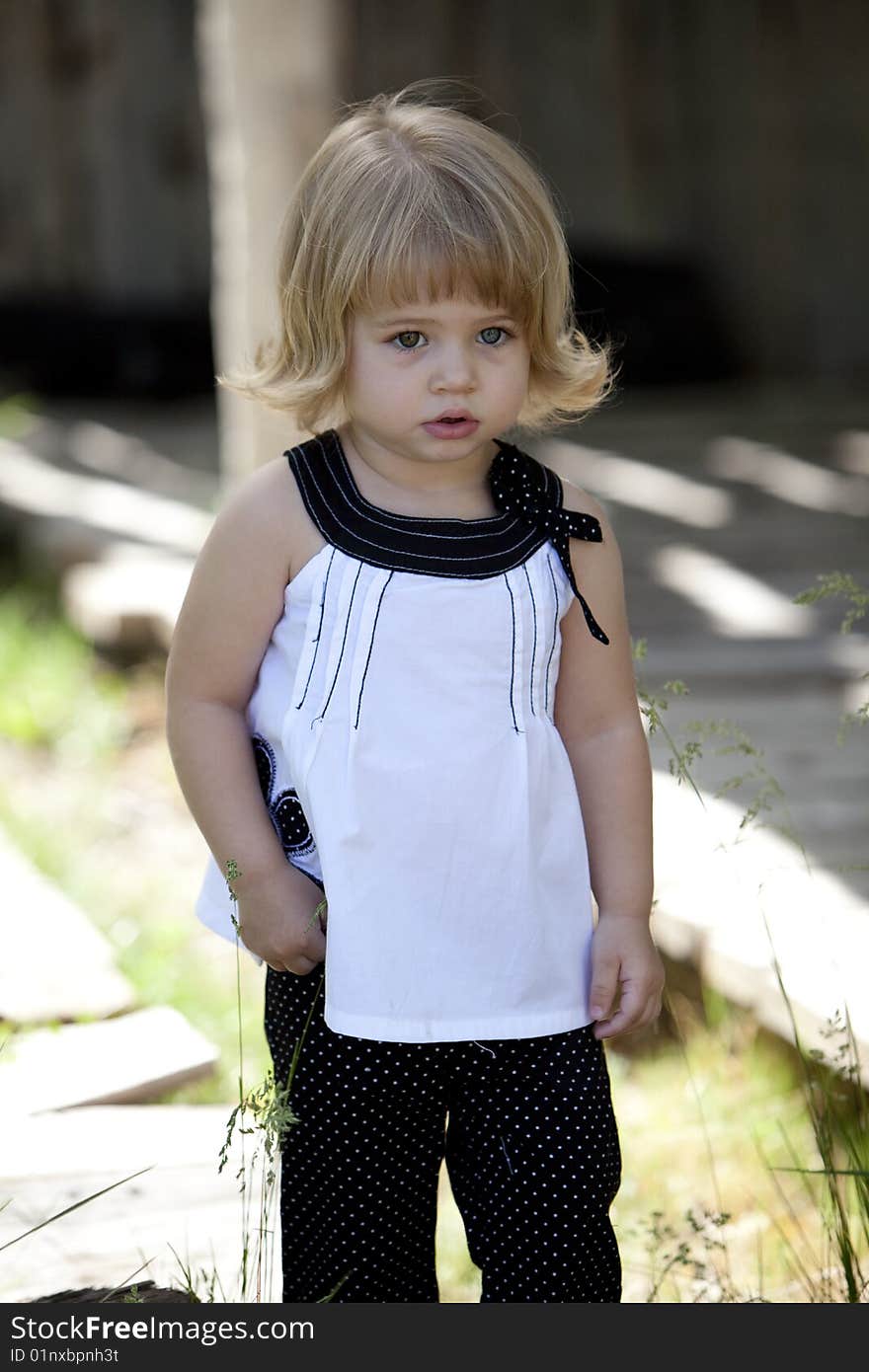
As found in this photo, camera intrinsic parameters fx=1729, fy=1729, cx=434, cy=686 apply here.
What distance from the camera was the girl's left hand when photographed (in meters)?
1.79

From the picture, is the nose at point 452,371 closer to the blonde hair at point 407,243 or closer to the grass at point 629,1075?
the blonde hair at point 407,243

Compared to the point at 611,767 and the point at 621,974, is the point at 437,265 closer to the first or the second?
the point at 611,767

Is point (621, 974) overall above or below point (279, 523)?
below

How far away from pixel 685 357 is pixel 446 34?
218cm

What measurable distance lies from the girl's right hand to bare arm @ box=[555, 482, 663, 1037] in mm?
299

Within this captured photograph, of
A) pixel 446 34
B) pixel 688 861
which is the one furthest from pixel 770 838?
pixel 446 34

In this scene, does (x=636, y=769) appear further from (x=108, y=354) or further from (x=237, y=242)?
(x=108, y=354)

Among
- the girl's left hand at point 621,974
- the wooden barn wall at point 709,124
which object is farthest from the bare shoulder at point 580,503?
the wooden barn wall at point 709,124

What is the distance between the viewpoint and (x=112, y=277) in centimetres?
954

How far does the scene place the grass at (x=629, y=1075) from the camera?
6.78 feet

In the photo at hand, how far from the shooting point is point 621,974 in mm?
1813

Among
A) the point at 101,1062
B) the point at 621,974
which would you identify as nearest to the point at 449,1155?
the point at 621,974

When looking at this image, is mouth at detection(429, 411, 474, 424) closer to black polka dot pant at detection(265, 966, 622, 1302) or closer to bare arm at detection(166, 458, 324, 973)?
bare arm at detection(166, 458, 324, 973)

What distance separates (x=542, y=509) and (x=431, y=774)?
1.03 ft
